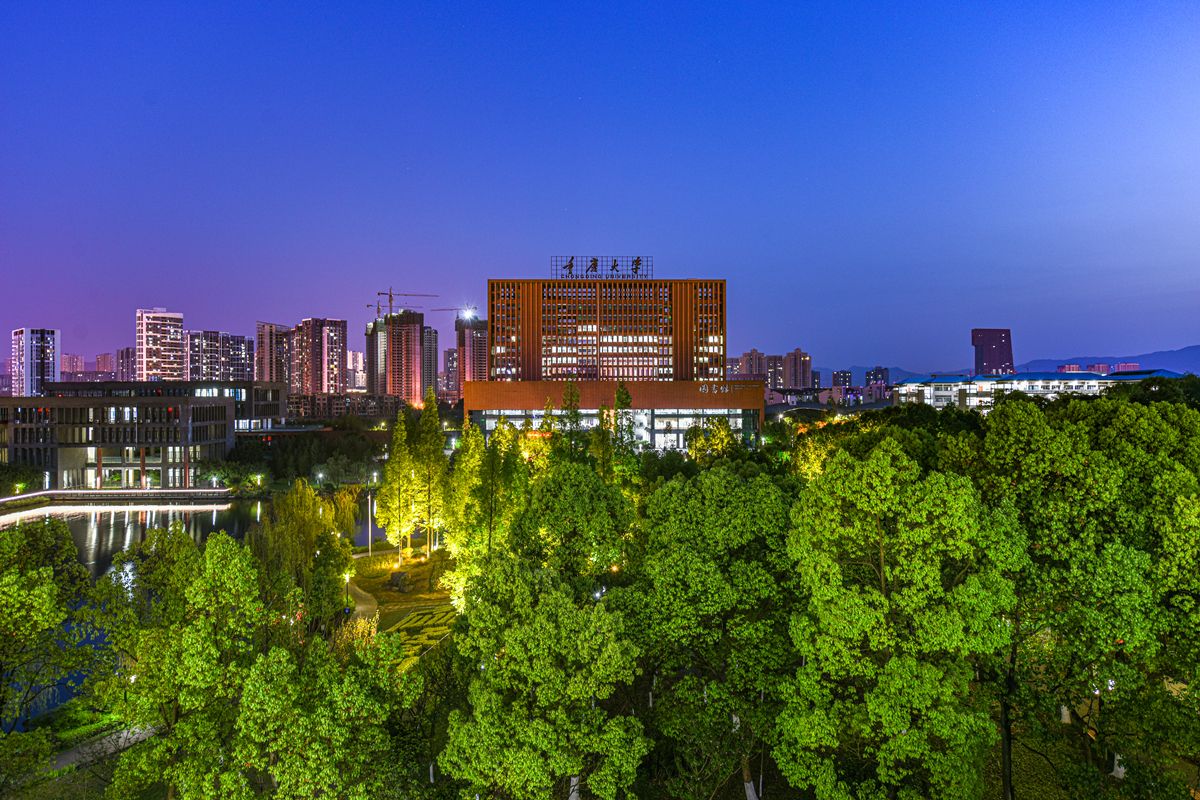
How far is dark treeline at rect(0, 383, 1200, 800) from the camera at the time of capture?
1247cm

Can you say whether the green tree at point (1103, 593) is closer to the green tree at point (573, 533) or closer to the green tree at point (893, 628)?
the green tree at point (893, 628)

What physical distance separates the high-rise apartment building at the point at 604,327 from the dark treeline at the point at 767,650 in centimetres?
10219

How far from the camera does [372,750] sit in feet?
39.2

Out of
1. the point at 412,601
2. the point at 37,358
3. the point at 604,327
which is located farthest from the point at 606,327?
the point at 37,358

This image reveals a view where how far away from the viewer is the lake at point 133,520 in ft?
163

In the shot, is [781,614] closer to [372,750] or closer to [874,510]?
[874,510]

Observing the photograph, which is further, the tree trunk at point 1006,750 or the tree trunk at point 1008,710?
the tree trunk at point 1006,750

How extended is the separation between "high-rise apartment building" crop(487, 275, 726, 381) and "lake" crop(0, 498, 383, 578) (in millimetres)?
59312

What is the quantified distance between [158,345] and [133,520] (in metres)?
141

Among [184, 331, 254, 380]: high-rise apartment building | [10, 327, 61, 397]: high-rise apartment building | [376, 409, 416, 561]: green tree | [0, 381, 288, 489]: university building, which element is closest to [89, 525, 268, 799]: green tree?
[376, 409, 416, 561]: green tree

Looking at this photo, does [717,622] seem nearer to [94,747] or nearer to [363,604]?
[94,747]

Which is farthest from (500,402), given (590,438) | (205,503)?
(590,438)

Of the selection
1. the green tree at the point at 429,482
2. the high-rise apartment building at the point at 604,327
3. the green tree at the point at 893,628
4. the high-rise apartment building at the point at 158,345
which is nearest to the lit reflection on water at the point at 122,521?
the green tree at the point at 429,482

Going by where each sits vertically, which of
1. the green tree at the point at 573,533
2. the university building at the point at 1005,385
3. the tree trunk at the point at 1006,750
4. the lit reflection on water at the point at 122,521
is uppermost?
the university building at the point at 1005,385
